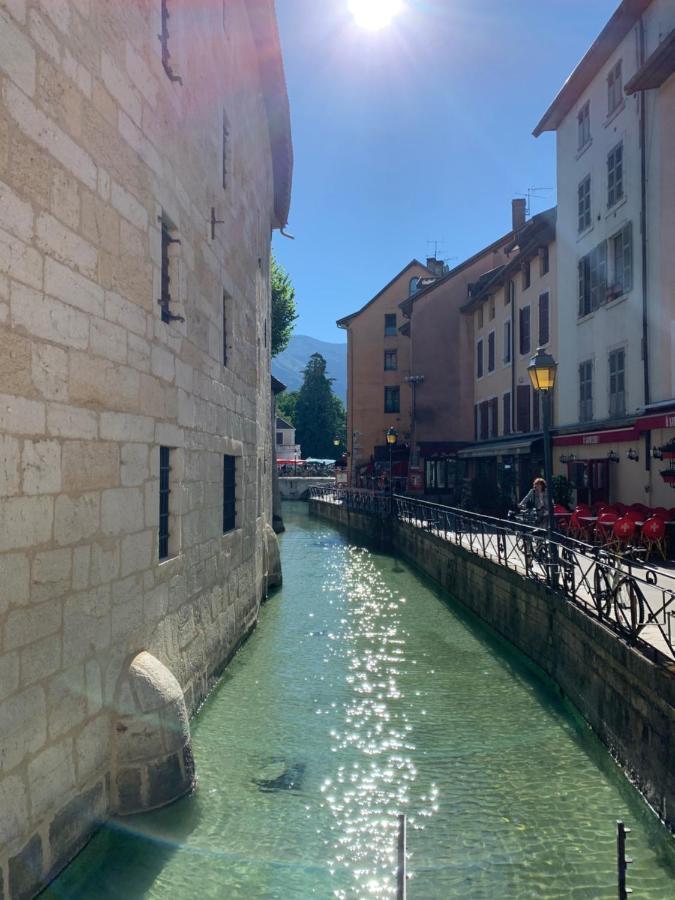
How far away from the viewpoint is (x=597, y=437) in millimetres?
16438

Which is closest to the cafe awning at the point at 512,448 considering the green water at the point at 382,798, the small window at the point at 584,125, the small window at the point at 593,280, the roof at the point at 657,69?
the small window at the point at 593,280

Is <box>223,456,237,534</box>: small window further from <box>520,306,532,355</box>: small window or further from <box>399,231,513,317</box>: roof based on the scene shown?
<box>399,231,513,317</box>: roof

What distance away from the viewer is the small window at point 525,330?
24422mm

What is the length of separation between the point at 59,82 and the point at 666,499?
43.7ft

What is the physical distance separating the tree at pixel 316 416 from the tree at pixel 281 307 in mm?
47776

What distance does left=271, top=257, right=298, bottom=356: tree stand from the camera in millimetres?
34562

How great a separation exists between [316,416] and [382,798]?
79.2 metres

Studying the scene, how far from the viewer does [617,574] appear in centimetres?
704

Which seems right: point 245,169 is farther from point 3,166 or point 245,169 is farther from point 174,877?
point 174,877

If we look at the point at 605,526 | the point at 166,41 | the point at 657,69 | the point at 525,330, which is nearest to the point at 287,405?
the point at 525,330

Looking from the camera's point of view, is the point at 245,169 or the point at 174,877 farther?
the point at 245,169

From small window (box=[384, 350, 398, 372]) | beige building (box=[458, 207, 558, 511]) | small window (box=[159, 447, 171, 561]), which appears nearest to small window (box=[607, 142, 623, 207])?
beige building (box=[458, 207, 558, 511])

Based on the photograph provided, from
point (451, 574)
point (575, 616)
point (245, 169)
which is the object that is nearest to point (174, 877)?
point (575, 616)

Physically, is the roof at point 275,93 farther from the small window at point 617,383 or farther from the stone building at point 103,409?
the small window at point 617,383
